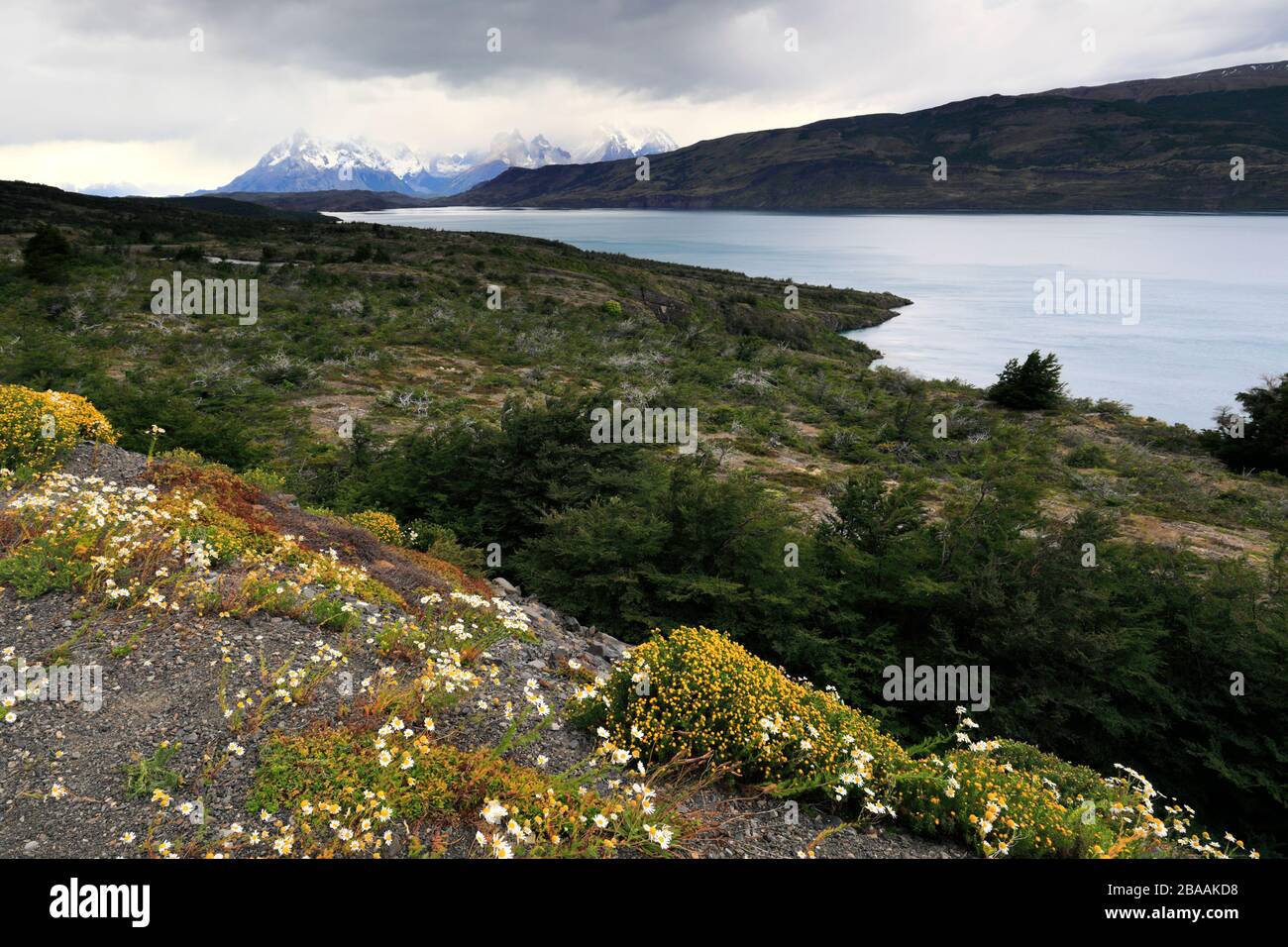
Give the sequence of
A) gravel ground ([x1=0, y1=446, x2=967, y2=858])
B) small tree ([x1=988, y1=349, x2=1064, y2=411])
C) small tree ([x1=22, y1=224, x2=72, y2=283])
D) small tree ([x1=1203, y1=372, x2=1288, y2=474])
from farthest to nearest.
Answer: small tree ([x1=22, y1=224, x2=72, y2=283]) → small tree ([x1=988, y1=349, x2=1064, y2=411]) → small tree ([x1=1203, y1=372, x2=1288, y2=474]) → gravel ground ([x1=0, y1=446, x2=967, y2=858])

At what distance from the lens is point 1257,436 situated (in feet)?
71.8

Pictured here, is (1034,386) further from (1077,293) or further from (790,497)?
(1077,293)

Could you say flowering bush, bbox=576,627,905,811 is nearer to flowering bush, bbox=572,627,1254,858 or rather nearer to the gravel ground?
flowering bush, bbox=572,627,1254,858

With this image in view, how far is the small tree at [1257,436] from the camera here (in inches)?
836

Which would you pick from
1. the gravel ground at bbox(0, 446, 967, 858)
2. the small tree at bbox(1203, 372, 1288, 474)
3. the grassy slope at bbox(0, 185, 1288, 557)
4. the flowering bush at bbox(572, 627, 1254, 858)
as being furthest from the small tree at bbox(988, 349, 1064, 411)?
the gravel ground at bbox(0, 446, 967, 858)

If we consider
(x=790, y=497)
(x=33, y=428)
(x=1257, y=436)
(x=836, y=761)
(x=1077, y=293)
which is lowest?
(x=836, y=761)

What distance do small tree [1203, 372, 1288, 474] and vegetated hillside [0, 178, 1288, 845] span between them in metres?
0.87

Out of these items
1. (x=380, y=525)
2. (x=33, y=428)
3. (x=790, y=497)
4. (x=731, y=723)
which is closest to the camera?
(x=731, y=723)

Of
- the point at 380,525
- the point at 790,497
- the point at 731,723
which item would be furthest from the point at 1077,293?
the point at 731,723

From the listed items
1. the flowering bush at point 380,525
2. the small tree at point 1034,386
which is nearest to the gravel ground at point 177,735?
the flowering bush at point 380,525

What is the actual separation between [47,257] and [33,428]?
101 feet

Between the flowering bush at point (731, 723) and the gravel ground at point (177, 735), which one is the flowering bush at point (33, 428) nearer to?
the gravel ground at point (177, 735)

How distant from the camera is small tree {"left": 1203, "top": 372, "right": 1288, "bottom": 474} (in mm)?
21234

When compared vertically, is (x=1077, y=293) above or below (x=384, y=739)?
above
